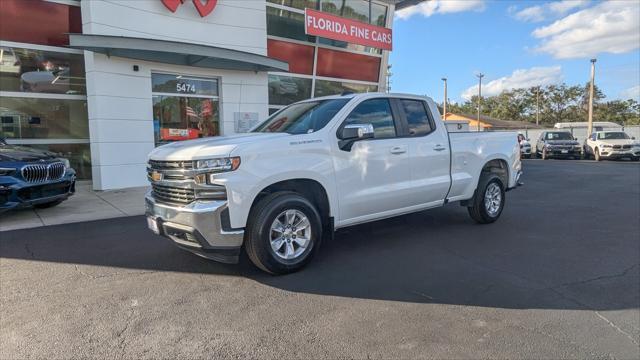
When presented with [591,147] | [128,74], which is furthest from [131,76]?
[591,147]

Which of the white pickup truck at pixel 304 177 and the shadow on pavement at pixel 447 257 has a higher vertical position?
the white pickup truck at pixel 304 177

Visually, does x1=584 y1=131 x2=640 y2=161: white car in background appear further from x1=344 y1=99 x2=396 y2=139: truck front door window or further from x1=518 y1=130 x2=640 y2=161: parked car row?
x1=344 y1=99 x2=396 y2=139: truck front door window

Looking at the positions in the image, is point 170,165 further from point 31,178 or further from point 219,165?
point 31,178

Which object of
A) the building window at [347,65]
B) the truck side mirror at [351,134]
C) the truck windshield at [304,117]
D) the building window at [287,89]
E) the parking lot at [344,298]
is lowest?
the parking lot at [344,298]

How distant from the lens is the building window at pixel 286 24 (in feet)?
47.2

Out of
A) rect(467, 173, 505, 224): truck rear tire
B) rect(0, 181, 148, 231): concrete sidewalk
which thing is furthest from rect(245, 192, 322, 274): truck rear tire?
rect(0, 181, 148, 231): concrete sidewalk

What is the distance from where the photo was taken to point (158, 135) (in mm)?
12188

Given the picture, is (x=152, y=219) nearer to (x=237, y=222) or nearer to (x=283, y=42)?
(x=237, y=222)

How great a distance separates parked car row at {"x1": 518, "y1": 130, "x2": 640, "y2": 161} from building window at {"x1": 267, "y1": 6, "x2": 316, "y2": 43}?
1252 cm

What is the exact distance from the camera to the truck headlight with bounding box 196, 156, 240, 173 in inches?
162

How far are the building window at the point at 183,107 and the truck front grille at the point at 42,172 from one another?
429 centimetres

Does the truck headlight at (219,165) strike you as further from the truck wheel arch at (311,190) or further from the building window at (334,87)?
the building window at (334,87)

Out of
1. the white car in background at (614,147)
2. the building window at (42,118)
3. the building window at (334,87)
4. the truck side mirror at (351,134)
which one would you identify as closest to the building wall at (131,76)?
the building window at (42,118)

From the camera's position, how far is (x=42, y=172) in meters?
7.56
